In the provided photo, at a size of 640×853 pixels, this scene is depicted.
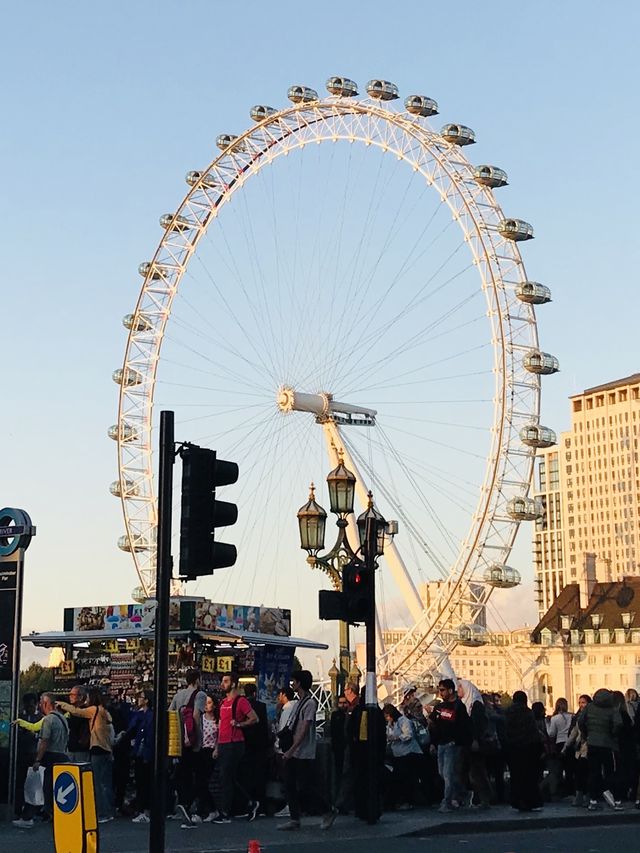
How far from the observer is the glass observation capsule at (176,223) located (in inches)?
2084

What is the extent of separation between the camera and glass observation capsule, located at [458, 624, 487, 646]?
48.8 m

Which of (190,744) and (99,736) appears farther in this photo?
(190,744)

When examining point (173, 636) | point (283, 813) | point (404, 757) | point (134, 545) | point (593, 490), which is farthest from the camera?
point (593, 490)

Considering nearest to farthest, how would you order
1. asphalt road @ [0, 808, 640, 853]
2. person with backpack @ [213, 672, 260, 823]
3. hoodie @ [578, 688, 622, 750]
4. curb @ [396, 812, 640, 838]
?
1. asphalt road @ [0, 808, 640, 853]
2. curb @ [396, 812, 640, 838]
3. person with backpack @ [213, 672, 260, 823]
4. hoodie @ [578, 688, 622, 750]

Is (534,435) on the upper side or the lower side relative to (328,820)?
upper

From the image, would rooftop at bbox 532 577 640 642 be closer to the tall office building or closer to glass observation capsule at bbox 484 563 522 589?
the tall office building

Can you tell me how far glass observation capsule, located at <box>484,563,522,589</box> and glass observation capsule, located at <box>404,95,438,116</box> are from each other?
1385cm

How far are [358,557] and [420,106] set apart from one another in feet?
75.2

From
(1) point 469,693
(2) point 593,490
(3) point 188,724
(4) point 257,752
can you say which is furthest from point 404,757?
(2) point 593,490

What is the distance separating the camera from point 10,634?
20312 mm

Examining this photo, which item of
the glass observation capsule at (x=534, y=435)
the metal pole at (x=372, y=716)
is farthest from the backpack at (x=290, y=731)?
the glass observation capsule at (x=534, y=435)

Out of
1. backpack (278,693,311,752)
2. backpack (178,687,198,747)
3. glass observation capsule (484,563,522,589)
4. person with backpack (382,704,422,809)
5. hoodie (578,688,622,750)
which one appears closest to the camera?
backpack (278,693,311,752)

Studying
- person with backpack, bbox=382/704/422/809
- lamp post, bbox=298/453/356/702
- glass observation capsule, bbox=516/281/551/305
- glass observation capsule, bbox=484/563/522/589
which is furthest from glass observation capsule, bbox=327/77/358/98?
person with backpack, bbox=382/704/422/809

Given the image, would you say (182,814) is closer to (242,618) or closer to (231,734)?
(231,734)
